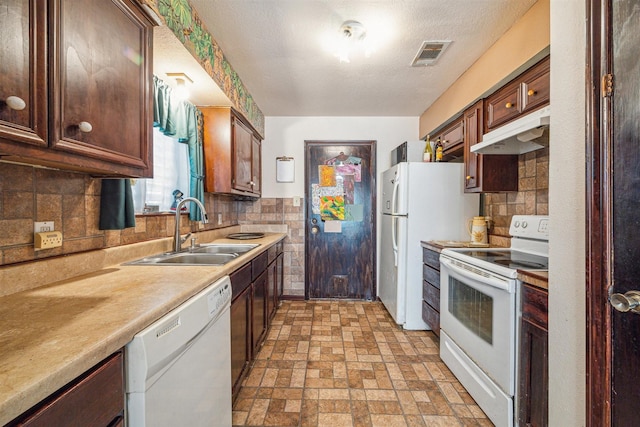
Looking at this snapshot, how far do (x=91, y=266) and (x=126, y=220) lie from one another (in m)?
0.27

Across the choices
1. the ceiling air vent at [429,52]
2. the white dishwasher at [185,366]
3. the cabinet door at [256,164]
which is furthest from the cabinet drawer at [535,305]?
the cabinet door at [256,164]

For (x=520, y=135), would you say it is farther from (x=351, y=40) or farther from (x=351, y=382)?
(x=351, y=382)

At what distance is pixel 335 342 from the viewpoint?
250cm

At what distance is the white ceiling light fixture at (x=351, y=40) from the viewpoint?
5.96 ft

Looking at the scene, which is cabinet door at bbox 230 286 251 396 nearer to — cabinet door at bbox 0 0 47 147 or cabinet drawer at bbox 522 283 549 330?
cabinet door at bbox 0 0 47 147

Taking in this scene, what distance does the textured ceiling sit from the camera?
1.68m

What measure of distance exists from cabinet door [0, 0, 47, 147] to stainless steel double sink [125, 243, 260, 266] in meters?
0.93

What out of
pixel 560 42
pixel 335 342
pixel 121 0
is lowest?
pixel 335 342

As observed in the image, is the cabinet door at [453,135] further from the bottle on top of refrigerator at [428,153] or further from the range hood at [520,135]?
the range hood at [520,135]

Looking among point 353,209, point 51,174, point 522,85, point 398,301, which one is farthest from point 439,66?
point 51,174

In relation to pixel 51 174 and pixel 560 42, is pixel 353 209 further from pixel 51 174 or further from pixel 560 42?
pixel 51 174

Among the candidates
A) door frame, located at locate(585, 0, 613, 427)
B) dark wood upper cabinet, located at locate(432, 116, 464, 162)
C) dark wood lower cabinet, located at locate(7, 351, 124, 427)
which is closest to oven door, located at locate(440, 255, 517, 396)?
door frame, located at locate(585, 0, 613, 427)

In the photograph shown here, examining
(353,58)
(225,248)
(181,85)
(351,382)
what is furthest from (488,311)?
(181,85)

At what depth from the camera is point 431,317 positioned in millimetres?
2490
